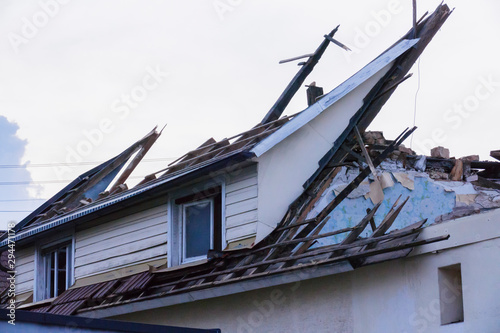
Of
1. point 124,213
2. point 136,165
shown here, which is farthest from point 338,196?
point 136,165

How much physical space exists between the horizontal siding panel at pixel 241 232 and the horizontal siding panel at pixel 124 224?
5.80 feet

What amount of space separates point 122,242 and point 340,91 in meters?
5.08

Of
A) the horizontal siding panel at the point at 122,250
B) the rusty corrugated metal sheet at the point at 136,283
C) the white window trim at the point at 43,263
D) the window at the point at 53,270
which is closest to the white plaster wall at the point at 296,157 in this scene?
the rusty corrugated metal sheet at the point at 136,283

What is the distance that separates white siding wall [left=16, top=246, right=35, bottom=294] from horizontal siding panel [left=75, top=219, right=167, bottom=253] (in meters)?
1.88

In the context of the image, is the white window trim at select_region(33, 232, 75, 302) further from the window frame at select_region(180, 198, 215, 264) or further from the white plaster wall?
the white plaster wall

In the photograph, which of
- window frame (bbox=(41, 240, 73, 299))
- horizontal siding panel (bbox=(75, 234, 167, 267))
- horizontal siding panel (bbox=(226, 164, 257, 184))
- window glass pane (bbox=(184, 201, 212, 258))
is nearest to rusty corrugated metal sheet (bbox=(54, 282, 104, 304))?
horizontal siding panel (bbox=(75, 234, 167, 267))

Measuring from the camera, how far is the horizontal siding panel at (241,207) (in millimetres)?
13742

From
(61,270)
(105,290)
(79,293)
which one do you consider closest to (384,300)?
(105,290)

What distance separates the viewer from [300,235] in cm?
1335

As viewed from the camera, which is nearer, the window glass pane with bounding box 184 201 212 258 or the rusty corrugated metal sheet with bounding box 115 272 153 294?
the rusty corrugated metal sheet with bounding box 115 272 153 294

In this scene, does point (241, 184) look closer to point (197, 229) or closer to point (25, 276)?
point (197, 229)

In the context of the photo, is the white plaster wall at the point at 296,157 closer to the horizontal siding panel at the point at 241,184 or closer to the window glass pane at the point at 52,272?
the horizontal siding panel at the point at 241,184

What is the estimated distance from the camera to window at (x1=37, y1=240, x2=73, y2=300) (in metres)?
18.1

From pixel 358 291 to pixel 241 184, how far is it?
10.5ft
